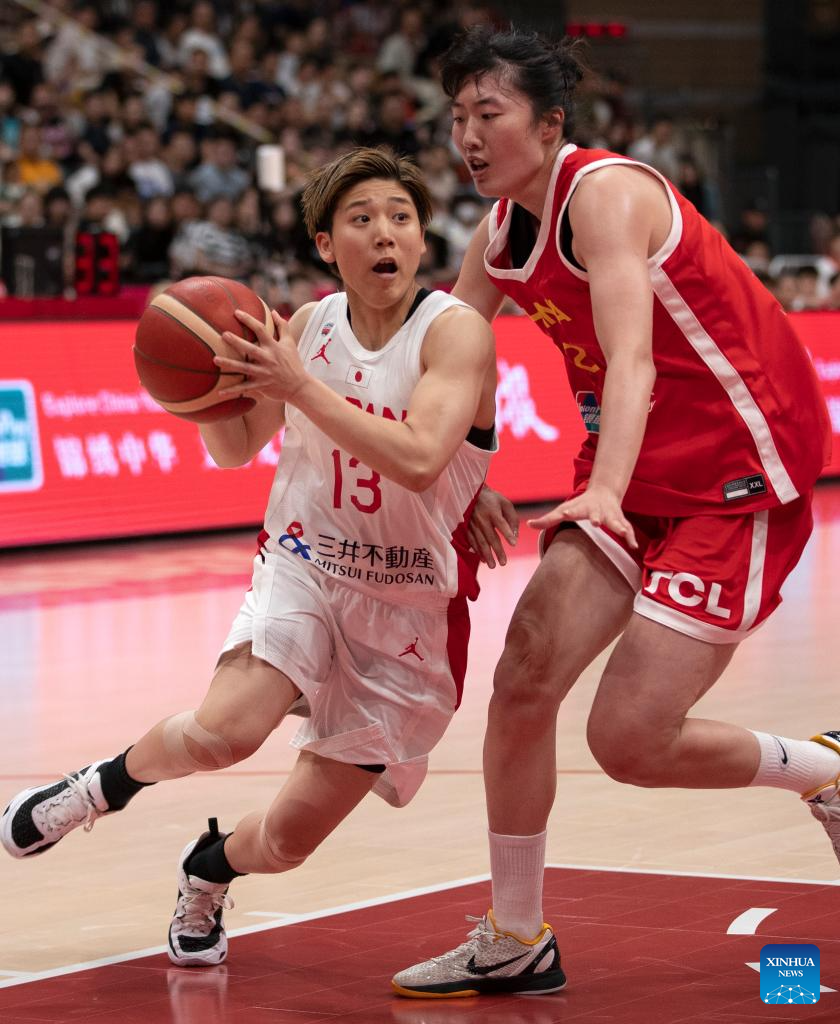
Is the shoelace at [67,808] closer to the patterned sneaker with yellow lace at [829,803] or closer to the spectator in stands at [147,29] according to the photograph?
the patterned sneaker with yellow lace at [829,803]

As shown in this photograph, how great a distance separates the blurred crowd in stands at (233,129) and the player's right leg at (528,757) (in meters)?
9.21

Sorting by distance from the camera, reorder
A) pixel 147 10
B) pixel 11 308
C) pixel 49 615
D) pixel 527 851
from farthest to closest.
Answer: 1. pixel 147 10
2. pixel 11 308
3. pixel 49 615
4. pixel 527 851

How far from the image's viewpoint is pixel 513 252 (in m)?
4.20

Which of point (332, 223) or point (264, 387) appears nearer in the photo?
point (264, 387)

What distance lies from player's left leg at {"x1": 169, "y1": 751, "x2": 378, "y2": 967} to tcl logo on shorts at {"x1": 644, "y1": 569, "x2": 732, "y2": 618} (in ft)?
2.60

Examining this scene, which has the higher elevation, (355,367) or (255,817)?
(355,367)

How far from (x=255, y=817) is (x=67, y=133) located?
507 inches

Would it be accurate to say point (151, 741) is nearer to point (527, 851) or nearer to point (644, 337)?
point (527, 851)

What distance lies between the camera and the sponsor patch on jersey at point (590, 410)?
425 cm

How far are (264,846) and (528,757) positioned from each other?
64 centimetres

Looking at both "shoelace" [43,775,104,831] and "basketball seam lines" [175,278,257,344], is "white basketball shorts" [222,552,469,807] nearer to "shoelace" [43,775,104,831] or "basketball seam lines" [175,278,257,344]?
"shoelace" [43,775,104,831]

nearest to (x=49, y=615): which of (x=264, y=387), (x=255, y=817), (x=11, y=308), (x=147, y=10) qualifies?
(x=11, y=308)

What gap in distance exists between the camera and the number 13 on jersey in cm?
414

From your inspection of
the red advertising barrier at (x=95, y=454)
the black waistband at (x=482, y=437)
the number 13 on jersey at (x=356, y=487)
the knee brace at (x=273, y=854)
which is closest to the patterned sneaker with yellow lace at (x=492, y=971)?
the knee brace at (x=273, y=854)
